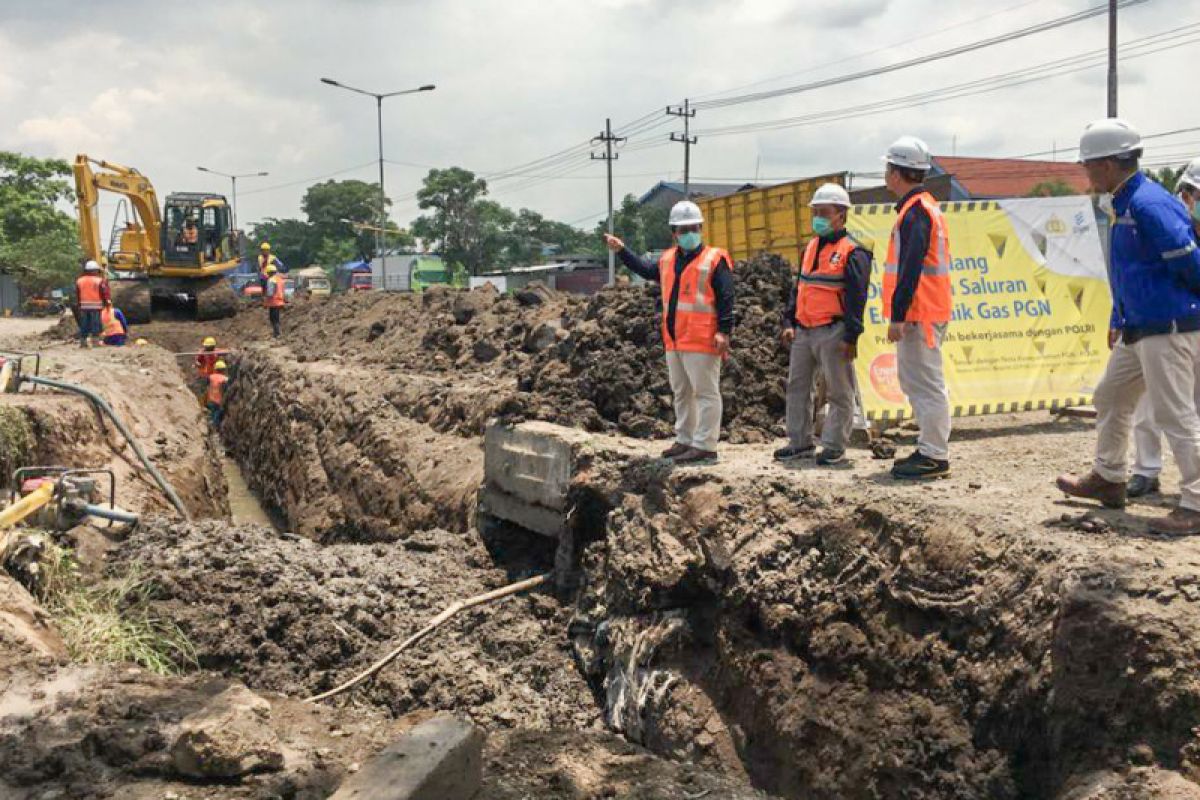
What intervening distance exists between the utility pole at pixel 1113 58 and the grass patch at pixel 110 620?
20.3m

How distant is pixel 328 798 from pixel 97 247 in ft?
71.8

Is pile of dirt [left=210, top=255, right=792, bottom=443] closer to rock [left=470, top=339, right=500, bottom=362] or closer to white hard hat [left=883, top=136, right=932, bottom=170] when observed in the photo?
rock [left=470, top=339, right=500, bottom=362]

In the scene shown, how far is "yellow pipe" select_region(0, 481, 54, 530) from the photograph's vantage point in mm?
6516

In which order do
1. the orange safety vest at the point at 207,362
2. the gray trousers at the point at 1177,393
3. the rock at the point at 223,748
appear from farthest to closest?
the orange safety vest at the point at 207,362
the gray trousers at the point at 1177,393
the rock at the point at 223,748

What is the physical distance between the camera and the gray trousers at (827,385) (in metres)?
6.96

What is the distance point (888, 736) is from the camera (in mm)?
4676

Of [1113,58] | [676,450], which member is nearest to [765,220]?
[676,450]

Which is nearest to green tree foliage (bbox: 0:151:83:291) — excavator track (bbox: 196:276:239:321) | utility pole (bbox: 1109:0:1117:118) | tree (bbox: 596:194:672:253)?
excavator track (bbox: 196:276:239:321)

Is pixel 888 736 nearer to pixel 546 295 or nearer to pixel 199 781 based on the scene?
pixel 199 781

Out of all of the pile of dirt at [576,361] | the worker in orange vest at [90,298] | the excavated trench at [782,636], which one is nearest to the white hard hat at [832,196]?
the excavated trench at [782,636]

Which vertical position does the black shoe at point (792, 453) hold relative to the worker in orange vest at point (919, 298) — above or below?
below

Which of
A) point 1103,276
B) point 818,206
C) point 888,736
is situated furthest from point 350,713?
point 1103,276

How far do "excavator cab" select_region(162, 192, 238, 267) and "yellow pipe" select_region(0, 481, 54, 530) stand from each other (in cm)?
1935

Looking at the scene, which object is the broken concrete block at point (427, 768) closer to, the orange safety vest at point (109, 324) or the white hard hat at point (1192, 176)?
the white hard hat at point (1192, 176)
